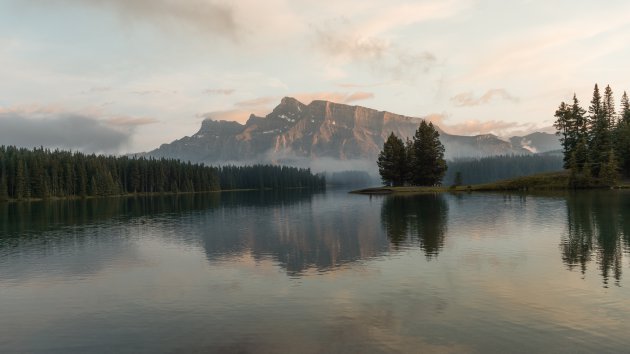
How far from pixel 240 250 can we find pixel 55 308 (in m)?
21.9

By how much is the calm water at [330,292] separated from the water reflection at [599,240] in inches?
9.1

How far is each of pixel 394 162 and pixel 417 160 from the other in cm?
965

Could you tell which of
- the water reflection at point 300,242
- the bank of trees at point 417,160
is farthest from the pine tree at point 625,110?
the water reflection at point 300,242

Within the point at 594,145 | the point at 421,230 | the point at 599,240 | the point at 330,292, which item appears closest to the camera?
the point at 330,292

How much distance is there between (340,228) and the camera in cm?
6612

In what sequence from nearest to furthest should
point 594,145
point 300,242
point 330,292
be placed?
point 330,292 < point 300,242 < point 594,145

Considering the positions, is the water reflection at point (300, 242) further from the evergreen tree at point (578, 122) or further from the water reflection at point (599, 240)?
the evergreen tree at point (578, 122)

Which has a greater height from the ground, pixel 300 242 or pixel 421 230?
pixel 421 230

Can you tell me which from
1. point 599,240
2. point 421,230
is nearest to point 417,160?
point 421,230

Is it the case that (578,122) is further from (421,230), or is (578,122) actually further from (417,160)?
(421,230)

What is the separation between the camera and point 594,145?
143750mm

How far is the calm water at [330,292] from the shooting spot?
69.1ft

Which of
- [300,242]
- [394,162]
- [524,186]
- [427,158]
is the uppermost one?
[427,158]

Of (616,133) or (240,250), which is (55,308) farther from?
(616,133)
